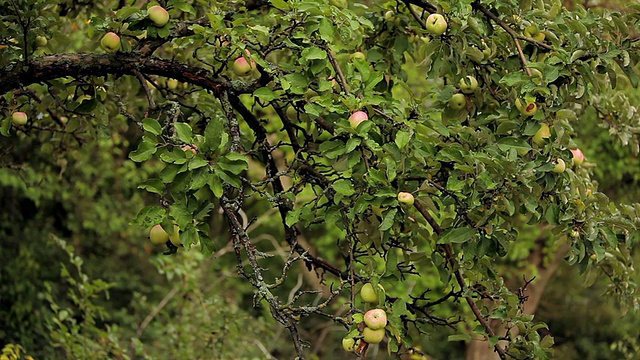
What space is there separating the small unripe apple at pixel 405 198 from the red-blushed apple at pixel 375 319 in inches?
9.5

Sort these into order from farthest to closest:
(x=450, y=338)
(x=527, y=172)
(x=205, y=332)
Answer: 1. (x=205, y=332)
2. (x=450, y=338)
3. (x=527, y=172)

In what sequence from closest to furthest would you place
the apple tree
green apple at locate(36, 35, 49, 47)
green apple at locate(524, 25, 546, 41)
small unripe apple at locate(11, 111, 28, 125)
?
the apple tree
green apple at locate(524, 25, 546, 41)
small unripe apple at locate(11, 111, 28, 125)
green apple at locate(36, 35, 49, 47)

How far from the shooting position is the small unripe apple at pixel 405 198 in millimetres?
1905

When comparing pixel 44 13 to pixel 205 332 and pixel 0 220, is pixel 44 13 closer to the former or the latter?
pixel 205 332

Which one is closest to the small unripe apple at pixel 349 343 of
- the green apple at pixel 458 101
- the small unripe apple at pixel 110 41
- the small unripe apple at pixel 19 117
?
the green apple at pixel 458 101

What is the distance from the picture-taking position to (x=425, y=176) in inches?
81.7

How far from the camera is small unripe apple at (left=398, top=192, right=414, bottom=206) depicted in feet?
6.25

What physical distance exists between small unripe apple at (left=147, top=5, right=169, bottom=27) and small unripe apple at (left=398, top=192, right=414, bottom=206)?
71 cm

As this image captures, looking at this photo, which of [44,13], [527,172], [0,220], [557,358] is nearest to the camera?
[527,172]

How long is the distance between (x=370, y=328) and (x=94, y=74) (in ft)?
3.29

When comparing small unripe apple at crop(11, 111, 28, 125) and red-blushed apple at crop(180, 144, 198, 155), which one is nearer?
red-blushed apple at crop(180, 144, 198, 155)

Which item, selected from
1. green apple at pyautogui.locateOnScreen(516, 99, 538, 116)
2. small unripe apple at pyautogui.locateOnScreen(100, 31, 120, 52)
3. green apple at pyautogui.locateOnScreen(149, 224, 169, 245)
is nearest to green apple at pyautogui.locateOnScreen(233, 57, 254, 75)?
small unripe apple at pyautogui.locateOnScreen(100, 31, 120, 52)

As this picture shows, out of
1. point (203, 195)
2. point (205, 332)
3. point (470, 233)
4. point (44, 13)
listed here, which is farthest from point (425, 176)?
point (205, 332)

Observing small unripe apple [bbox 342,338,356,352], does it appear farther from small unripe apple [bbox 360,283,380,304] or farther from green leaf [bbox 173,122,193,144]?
green leaf [bbox 173,122,193,144]
